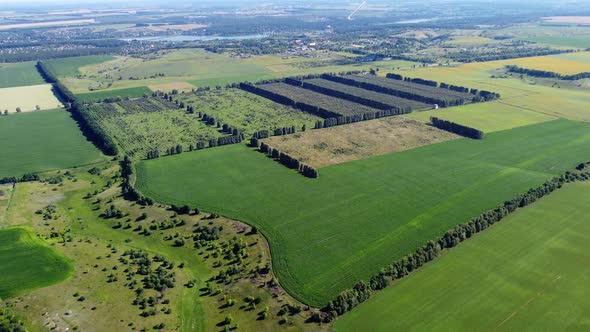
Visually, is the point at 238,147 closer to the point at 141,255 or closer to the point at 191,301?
the point at 141,255

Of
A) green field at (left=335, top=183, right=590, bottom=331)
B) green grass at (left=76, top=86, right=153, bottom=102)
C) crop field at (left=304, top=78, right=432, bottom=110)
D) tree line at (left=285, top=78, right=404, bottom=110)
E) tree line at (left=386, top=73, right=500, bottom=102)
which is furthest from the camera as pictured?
green grass at (left=76, top=86, right=153, bottom=102)

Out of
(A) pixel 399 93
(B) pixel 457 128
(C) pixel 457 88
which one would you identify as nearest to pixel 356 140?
(B) pixel 457 128

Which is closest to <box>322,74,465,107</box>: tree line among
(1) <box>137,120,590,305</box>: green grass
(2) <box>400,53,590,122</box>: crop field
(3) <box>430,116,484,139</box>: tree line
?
(2) <box>400,53,590,122</box>: crop field

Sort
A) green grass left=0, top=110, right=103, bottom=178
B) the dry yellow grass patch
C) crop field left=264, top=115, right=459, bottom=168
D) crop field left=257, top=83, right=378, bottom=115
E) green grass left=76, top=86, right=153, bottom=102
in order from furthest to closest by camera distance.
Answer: the dry yellow grass patch → green grass left=76, top=86, right=153, bottom=102 → crop field left=257, top=83, right=378, bottom=115 → crop field left=264, top=115, right=459, bottom=168 → green grass left=0, top=110, right=103, bottom=178

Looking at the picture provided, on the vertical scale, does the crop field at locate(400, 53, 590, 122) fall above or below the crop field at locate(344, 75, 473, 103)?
above

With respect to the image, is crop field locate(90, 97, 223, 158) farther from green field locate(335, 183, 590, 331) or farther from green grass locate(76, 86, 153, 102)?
green field locate(335, 183, 590, 331)

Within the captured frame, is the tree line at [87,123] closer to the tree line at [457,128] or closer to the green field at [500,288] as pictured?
the green field at [500,288]

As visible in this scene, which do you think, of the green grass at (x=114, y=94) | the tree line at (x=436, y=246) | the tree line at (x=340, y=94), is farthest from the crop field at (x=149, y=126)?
the tree line at (x=436, y=246)

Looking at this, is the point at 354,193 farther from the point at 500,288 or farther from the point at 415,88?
the point at 415,88
